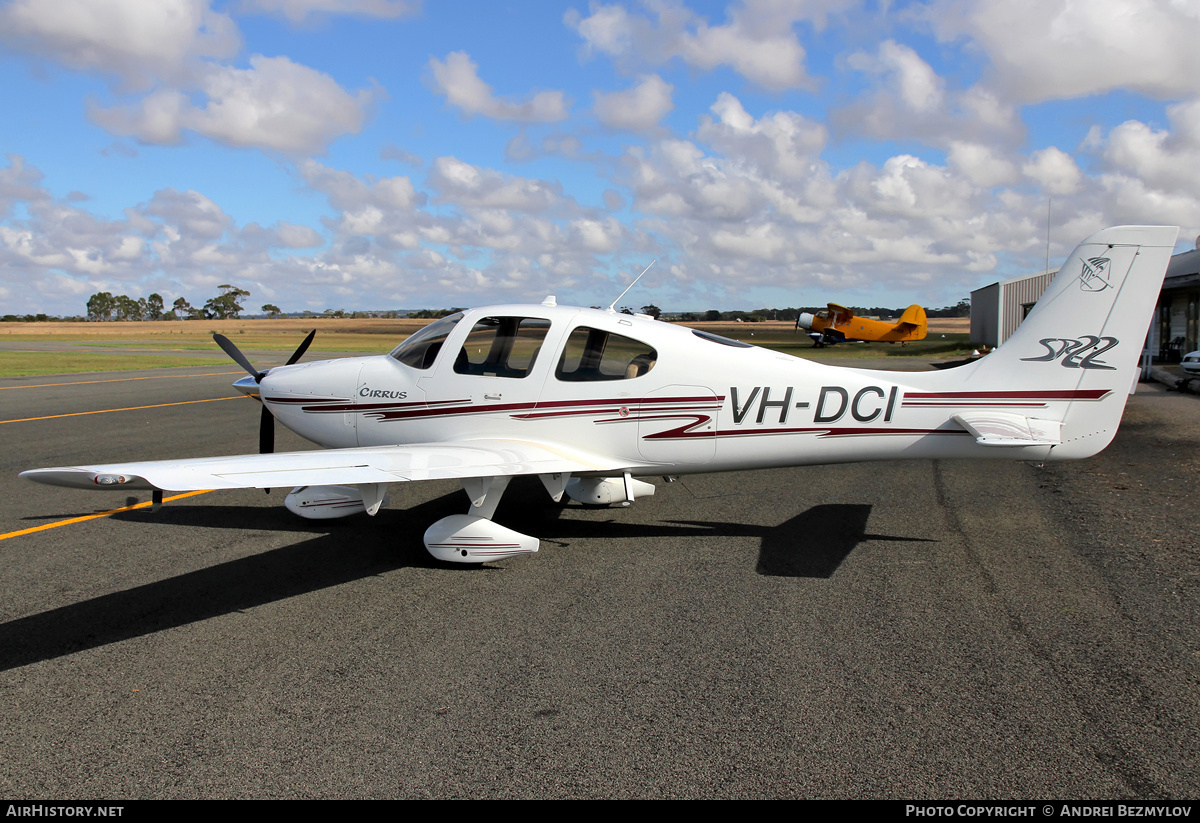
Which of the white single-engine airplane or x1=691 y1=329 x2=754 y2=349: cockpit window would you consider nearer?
the white single-engine airplane

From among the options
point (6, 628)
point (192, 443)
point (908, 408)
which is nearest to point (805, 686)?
point (908, 408)

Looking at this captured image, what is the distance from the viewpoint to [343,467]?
5.58 metres

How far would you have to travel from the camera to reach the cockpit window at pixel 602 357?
669 cm

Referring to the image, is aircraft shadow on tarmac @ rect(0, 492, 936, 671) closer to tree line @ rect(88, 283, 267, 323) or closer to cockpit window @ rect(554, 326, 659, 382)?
cockpit window @ rect(554, 326, 659, 382)

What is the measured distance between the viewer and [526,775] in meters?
3.25

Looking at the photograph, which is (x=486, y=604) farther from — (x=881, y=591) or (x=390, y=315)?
(x=390, y=315)

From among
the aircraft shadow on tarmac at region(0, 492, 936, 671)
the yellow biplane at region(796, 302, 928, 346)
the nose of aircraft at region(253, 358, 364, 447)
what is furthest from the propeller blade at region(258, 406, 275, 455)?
the yellow biplane at region(796, 302, 928, 346)

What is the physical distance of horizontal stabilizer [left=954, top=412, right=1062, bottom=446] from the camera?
19.5 feet

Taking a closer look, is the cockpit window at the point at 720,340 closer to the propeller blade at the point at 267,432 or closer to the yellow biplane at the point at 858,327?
the propeller blade at the point at 267,432

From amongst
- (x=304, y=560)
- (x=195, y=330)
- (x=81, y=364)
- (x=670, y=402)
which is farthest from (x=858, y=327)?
(x=195, y=330)

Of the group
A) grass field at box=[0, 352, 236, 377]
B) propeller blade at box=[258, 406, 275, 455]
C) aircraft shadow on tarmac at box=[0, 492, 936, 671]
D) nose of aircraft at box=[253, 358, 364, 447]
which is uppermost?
nose of aircraft at box=[253, 358, 364, 447]

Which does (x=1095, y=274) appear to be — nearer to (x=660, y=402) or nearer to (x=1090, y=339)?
(x=1090, y=339)

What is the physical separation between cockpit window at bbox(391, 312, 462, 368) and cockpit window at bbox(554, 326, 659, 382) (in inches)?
47.2

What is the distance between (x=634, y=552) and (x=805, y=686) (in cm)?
259
